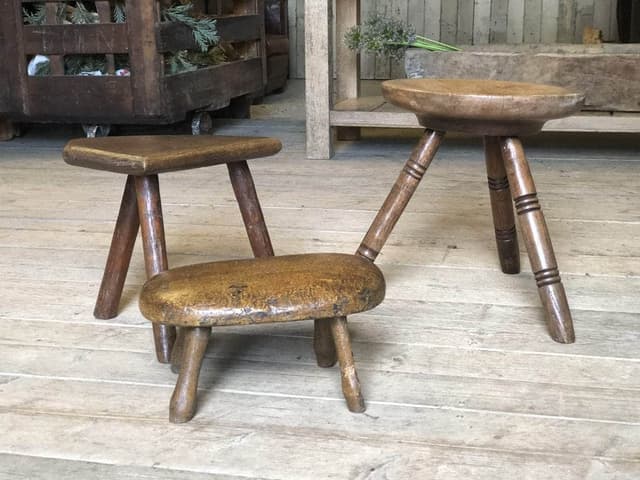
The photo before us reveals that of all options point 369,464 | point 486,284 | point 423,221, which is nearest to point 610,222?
point 423,221

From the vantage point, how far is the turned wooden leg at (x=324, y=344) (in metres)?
1.47

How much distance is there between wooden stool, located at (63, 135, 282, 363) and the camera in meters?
1.49

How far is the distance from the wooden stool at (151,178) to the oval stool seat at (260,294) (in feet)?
0.58

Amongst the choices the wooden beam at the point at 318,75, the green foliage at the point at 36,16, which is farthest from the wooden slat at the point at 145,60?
the wooden beam at the point at 318,75

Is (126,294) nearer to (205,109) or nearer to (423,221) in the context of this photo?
(423,221)

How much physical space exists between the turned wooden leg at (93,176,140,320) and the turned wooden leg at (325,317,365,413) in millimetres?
492

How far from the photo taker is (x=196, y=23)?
Result: 352cm

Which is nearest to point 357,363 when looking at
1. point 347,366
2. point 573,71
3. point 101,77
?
point 347,366

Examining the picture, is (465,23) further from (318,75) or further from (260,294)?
(260,294)

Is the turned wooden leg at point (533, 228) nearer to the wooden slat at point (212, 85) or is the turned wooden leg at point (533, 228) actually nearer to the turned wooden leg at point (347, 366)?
the turned wooden leg at point (347, 366)

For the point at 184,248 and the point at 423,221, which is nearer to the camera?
the point at 184,248

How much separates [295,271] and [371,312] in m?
0.45

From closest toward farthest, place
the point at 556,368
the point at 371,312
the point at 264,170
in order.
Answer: the point at 556,368
the point at 371,312
the point at 264,170

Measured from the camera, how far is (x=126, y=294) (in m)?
1.90
